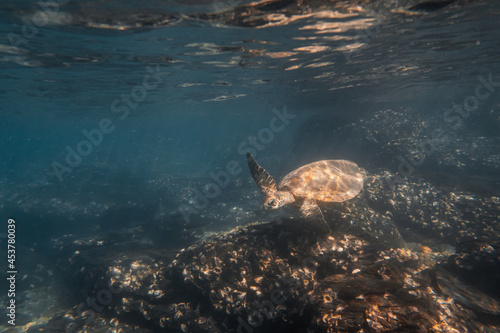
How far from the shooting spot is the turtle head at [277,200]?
Answer: 7430mm

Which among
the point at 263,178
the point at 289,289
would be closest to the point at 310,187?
the point at 263,178

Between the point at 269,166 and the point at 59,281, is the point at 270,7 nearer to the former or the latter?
the point at 59,281

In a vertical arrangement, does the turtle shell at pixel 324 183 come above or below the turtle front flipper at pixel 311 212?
below

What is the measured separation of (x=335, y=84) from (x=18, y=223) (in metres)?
29.0

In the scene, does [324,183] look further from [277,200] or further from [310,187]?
[277,200]

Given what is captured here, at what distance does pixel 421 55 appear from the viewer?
16234 millimetres

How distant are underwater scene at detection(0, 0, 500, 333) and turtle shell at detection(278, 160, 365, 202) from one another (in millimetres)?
77

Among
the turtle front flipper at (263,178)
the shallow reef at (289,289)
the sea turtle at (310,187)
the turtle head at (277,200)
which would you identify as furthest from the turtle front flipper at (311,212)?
the turtle front flipper at (263,178)

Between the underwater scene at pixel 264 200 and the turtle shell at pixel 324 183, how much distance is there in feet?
0.25

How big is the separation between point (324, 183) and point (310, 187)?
2.55ft

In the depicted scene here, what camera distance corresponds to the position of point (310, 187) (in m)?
8.84

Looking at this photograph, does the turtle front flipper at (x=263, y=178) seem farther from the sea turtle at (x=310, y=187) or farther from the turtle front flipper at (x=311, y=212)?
the turtle front flipper at (x=311, y=212)

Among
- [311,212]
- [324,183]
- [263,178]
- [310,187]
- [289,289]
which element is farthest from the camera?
[324,183]

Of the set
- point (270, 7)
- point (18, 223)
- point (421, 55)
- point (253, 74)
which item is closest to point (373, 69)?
point (421, 55)
